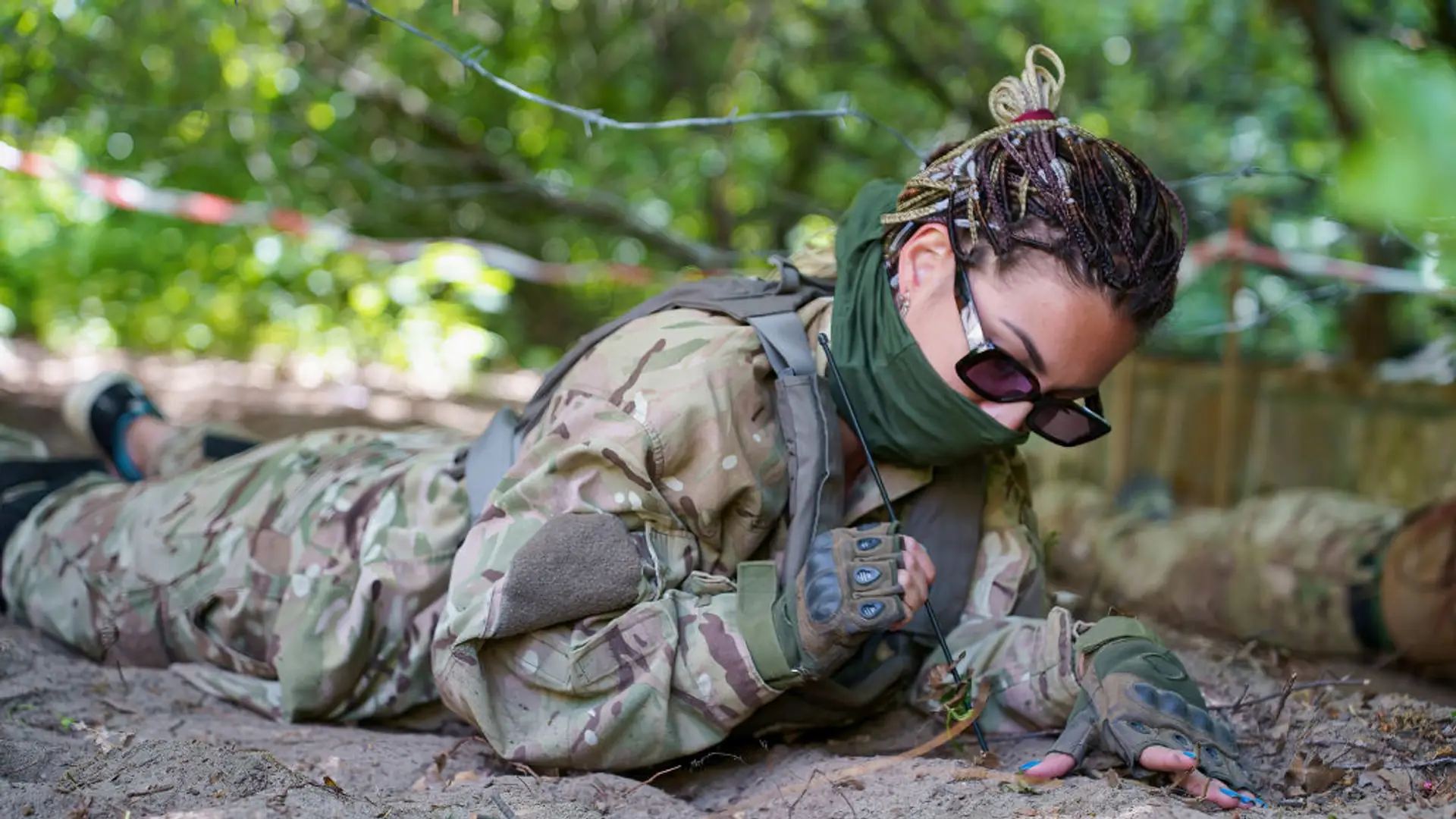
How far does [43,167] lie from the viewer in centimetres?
524

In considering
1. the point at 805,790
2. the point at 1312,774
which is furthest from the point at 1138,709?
the point at 805,790

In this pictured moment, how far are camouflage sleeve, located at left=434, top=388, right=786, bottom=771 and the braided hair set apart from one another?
0.50 m

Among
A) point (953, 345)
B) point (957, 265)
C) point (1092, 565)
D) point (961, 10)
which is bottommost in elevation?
point (1092, 565)

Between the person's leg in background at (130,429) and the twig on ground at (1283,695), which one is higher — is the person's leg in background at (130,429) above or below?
above

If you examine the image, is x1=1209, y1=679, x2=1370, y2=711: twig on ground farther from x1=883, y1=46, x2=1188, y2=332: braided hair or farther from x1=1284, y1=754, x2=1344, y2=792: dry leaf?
x1=883, y1=46, x2=1188, y2=332: braided hair

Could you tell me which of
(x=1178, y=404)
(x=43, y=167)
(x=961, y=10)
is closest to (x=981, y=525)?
(x=1178, y=404)

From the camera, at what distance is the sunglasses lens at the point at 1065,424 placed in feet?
6.13

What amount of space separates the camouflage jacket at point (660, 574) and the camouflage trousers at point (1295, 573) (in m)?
1.05

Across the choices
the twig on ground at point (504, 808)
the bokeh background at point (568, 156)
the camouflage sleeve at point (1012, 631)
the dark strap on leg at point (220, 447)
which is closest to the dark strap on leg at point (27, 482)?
the dark strap on leg at point (220, 447)

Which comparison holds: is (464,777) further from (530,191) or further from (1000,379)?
(530,191)

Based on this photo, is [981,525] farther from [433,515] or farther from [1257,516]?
[1257,516]

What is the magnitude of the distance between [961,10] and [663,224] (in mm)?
2224

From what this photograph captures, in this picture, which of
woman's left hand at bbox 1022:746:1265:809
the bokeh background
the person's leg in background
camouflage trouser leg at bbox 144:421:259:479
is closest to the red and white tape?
the bokeh background

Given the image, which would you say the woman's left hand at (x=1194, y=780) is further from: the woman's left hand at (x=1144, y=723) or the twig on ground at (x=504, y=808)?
the twig on ground at (x=504, y=808)
